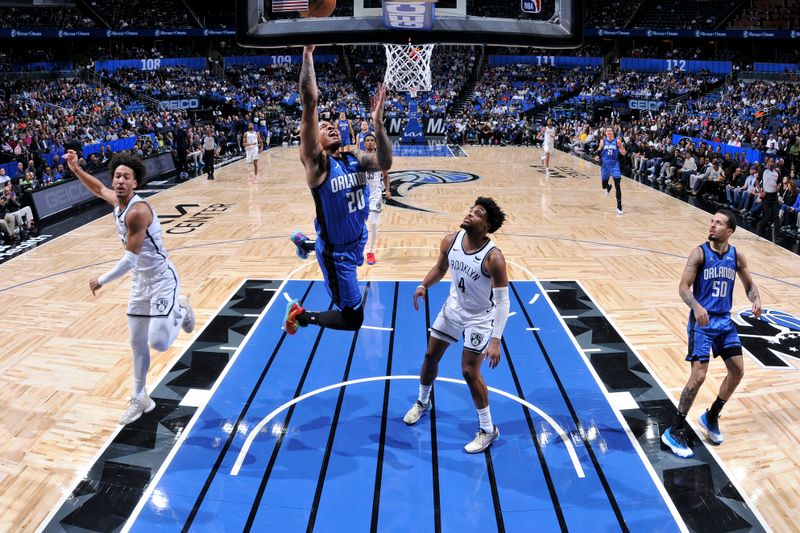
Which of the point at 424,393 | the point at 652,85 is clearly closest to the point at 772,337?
the point at 424,393

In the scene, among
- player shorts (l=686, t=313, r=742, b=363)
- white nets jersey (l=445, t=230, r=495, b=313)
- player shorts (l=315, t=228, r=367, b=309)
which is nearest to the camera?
white nets jersey (l=445, t=230, r=495, b=313)

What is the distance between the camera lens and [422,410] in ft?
15.9

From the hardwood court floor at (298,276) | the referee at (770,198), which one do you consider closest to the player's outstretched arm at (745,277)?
the hardwood court floor at (298,276)

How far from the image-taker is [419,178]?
56.6ft

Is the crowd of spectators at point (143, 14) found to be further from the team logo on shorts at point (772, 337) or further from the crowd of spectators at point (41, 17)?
the team logo on shorts at point (772, 337)

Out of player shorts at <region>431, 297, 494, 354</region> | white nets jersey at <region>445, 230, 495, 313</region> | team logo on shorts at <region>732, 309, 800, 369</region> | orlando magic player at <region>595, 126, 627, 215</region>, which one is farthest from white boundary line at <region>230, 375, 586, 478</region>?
orlando magic player at <region>595, 126, 627, 215</region>

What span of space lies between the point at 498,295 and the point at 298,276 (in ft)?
15.8

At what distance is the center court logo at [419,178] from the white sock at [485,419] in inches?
394

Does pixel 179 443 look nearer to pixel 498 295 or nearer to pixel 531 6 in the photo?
pixel 498 295

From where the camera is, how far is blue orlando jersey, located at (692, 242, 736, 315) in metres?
4.40

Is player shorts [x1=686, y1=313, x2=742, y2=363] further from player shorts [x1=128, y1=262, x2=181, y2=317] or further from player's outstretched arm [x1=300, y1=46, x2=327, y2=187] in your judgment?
player shorts [x1=128, y1=262, x2=181, y2=317]

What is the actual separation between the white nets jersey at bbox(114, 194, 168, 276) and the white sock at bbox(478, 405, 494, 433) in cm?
253

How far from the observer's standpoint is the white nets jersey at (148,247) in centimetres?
453

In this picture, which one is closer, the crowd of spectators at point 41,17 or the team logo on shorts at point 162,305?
the team logo on shorts at point 162,305
